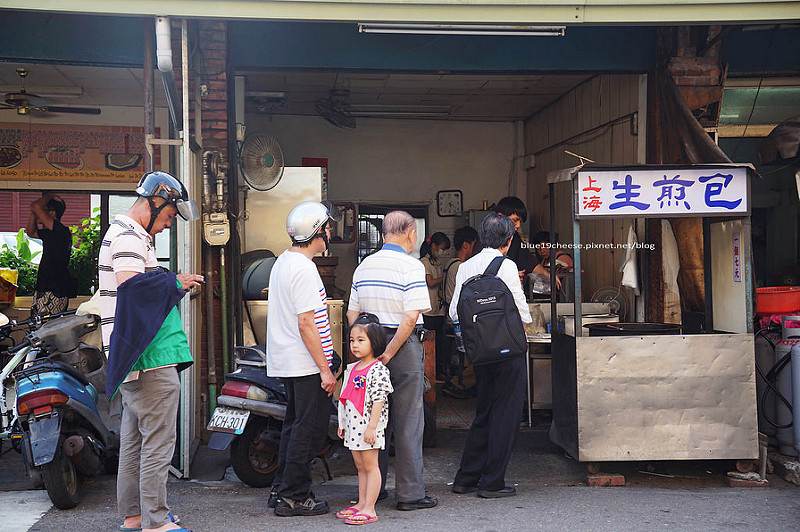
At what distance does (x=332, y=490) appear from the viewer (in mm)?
5359

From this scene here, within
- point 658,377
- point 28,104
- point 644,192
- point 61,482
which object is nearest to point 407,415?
point 658,377

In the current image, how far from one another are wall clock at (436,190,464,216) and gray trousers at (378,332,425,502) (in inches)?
300

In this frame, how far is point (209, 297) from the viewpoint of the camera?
6.43m

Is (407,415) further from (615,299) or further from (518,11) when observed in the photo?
(615,299)

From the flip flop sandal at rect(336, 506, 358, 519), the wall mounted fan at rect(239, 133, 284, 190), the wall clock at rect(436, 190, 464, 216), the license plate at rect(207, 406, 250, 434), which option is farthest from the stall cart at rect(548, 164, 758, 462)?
the wall clock at rect(436, 190, 464, 216)

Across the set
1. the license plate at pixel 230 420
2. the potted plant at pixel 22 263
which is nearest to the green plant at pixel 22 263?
the potted plant at pixel 22 263

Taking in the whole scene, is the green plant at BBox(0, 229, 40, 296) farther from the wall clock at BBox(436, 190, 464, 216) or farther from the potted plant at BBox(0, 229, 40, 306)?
the wall clock at BBox(436, 190, 464, 216)

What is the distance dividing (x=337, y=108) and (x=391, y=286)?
21.9 ft

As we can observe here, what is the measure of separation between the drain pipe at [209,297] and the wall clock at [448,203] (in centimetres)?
613

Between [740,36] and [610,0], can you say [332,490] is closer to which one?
[610,0]

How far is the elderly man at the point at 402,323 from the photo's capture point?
4.66 metres

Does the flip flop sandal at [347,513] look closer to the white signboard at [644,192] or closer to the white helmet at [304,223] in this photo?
the white helmet at [304,223]

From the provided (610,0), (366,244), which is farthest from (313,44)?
(366,244)

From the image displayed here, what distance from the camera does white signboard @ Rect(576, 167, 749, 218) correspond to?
5426 mm
